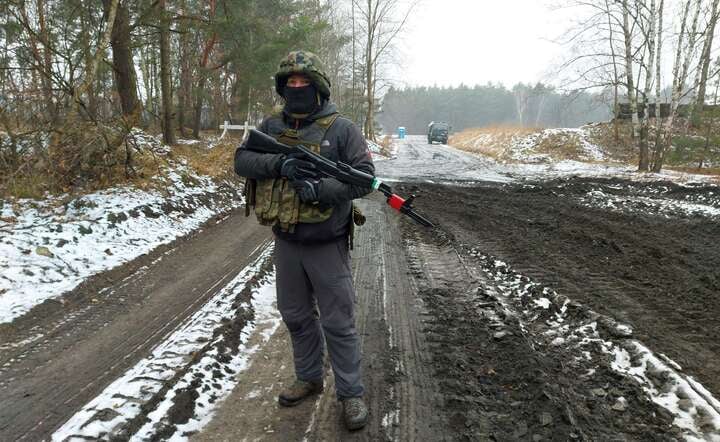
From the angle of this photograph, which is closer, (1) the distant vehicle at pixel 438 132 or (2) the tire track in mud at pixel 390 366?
(2) the tire track in mud at pixel 390 366

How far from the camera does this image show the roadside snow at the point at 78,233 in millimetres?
4551

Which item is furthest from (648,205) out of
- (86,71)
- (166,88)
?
(166,88)

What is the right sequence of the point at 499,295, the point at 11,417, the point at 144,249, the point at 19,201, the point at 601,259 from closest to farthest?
the point at 11,417 → the point at 499,295 → the point at 601,259 → the point at 144,249 → the point at 19,201

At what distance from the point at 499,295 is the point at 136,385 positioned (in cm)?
345

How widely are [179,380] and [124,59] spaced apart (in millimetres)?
10289

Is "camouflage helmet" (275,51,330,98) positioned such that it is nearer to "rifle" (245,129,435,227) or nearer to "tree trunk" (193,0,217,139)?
"rifle" (245,129,435,227)

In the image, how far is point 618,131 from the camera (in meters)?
25.5

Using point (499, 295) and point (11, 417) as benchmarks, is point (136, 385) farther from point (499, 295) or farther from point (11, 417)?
point (499, 295)

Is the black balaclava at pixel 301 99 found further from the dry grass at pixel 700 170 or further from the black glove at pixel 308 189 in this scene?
the dry grass at pixel 700 170

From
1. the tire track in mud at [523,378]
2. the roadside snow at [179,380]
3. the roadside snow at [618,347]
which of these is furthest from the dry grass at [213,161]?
the roadside snow at [618,347]

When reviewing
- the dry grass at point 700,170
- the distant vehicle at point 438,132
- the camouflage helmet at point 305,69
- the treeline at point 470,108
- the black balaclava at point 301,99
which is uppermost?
the treeline at point 470,108

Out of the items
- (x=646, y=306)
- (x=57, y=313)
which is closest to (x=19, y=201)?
(x=57, y=313)

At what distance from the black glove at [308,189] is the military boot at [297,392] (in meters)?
1.24

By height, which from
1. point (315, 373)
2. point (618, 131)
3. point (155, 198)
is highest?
point (618, 131)
